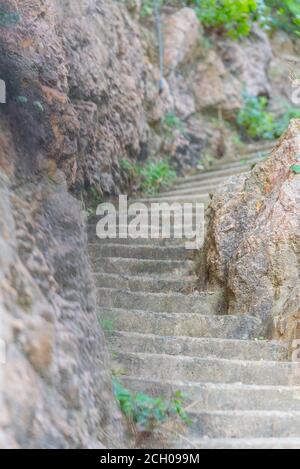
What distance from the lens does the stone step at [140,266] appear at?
5.70m

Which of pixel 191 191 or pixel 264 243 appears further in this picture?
pixel 191 191

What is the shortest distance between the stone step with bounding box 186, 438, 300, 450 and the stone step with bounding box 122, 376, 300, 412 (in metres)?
0.29

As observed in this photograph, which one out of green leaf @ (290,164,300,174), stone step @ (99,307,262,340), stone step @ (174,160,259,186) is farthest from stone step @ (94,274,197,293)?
stone step @ (174,160,259,186)

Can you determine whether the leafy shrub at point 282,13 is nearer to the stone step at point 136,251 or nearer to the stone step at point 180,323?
the stone step at point 136,251

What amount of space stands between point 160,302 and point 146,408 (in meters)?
1.74

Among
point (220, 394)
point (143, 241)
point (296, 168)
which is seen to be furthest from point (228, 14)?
point (220, 394)

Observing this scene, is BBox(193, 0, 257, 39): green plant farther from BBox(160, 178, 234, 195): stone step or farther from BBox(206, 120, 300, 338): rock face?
BBox(206, 120, 300, 338): rock face

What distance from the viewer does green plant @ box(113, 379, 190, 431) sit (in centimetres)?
323

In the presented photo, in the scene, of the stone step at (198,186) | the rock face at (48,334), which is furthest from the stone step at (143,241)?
the rock face at (48,334)

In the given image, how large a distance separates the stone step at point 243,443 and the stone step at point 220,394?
29cm

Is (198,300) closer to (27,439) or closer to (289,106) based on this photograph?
(27,439)

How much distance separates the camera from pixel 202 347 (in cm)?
427

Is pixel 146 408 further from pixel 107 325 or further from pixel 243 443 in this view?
pixel 107 325
